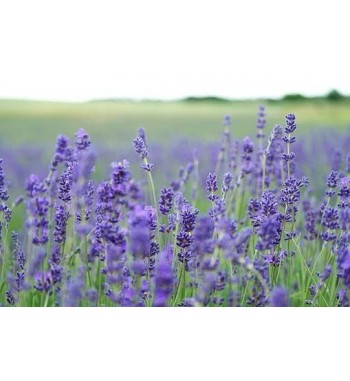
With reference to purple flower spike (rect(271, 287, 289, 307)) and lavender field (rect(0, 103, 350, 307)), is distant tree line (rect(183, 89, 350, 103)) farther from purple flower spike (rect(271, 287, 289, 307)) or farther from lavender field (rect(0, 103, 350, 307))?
purple flower spike (rect(271, 287, 289, 307))

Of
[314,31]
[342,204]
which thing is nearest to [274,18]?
[314,31]

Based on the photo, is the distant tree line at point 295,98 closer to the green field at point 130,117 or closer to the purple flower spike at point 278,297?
the green field at point 130,117

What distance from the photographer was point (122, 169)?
4.70 feet

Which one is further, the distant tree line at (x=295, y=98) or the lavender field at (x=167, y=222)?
the distant tree line at (x=295, y=98)

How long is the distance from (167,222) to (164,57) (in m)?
0.48

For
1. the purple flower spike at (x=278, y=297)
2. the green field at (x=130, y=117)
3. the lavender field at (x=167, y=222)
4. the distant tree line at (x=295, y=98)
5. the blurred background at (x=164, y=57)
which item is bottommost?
the purple flower spike at (x=278, y=297)

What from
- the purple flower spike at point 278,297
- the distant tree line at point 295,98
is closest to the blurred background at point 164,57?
the distant tree line at point 295,98

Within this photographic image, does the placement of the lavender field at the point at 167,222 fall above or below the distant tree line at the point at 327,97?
below

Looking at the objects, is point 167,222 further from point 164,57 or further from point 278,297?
point 164,57

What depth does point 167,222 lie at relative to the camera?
68.9 inches

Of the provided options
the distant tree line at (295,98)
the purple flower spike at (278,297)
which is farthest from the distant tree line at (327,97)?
the purple flower spike at (278,297)

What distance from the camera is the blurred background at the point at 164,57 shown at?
1.90m
